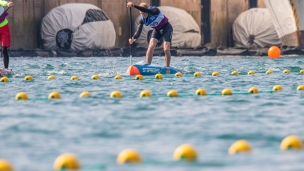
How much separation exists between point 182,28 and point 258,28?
3536mm

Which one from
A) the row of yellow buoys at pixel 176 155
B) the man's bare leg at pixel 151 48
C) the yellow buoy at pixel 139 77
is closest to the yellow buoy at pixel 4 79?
the yellow buoy at pixel 139 77

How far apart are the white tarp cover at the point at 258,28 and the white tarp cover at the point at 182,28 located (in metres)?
2.18

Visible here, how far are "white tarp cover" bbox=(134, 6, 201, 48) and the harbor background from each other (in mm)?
1016

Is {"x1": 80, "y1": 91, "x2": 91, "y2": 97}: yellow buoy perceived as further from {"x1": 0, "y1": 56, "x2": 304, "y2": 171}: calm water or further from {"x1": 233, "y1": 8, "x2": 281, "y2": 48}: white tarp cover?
{"x1": 233, "y1": 8, "x2": 281, "y2": 48}: white tarp cover

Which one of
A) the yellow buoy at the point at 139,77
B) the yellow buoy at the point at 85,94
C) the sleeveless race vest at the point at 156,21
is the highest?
the sleeveless race vest at the point at 156,21

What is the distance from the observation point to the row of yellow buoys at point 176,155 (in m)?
7.09

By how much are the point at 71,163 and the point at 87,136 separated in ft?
6.47

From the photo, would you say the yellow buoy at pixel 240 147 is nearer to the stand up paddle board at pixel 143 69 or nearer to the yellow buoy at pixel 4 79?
the yellow buoy at pixel 4 79

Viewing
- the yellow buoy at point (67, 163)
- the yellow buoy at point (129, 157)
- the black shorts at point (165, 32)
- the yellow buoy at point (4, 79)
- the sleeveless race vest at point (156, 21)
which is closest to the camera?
the yellow buoy at point (67, 163)

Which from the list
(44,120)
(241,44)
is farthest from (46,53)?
(44,120)

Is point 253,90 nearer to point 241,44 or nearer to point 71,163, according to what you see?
point 71,163

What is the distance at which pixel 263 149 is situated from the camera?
8.12 m

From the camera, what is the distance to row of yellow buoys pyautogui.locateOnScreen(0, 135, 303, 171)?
23.2ft

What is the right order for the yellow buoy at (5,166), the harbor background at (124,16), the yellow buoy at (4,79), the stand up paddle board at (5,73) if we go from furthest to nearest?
the harbor background at (124,16) < the stand up paddle board at (5,73) < the yellow buoy at (4,79) < the yellow buoy at (5,166)
